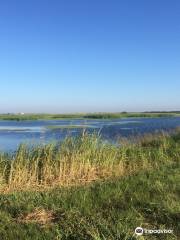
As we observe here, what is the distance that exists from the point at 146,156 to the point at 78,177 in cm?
325

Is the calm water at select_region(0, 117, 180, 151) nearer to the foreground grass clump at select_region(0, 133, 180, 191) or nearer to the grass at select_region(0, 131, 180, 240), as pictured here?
the foreground grass clump at select_region(0, 133, 180, 191)

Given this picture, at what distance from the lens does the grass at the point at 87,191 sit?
612 centimetres

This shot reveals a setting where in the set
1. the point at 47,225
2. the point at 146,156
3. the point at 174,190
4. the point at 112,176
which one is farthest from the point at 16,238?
the point at 146,156

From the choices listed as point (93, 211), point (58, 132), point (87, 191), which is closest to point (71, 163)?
point (87, 191)

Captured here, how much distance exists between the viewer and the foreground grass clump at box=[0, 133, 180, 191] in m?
9.77

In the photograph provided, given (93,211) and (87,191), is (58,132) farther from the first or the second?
(93,211)

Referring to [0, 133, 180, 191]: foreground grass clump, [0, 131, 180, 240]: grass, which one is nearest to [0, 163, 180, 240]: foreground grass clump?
[0, 131, 180, 240]: grass

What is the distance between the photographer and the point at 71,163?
34.1 feet

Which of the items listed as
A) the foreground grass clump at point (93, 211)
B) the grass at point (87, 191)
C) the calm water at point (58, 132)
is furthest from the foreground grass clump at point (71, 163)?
the foreground grass clump at point (93, 211)

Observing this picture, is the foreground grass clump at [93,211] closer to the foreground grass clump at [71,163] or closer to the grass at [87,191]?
the grass at [87,191]

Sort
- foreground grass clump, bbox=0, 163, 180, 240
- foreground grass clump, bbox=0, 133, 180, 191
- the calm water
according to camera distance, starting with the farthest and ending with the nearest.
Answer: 1. the calm water
2. foreground grass clump, bbox=0, 133, 180, 191
3. foreground grass clump, bbox=0, 163, 180, 240

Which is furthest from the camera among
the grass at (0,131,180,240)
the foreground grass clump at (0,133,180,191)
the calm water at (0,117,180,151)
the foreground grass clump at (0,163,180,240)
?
the calm water at (0,117,180,151)

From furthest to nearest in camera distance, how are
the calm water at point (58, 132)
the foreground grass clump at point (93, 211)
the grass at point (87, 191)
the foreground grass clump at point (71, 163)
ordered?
the calm water at point (58, 132), the foreground grass clump at point (71, 163), the grass at point (87, 191), the foreground grass clump at point (93, 211)

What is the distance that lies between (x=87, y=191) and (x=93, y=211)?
1.47 meters
